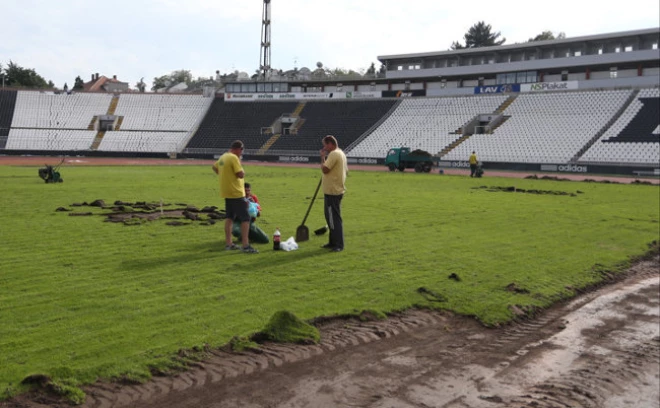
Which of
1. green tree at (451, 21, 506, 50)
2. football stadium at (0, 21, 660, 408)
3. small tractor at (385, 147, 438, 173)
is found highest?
green tree at (451, 21, 506, 50)

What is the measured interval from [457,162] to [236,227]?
149 ft

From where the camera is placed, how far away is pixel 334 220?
10852mm

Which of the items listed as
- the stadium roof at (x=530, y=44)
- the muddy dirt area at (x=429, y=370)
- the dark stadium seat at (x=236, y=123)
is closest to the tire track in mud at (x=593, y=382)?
the muddy dirt area at (x=429, y=370)

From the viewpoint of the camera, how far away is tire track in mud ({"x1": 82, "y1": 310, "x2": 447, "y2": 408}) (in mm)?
4812

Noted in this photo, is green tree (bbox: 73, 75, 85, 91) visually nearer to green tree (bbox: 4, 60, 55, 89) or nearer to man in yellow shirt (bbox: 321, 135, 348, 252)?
green tree (bbox: 4, 60, 55, 89)

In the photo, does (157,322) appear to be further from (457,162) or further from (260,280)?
(457,162)

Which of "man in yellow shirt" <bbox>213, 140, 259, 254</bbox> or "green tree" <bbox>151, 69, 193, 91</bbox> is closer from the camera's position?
"man in yellow shirt" <bbox>213, 140, 259, 254</bbox>

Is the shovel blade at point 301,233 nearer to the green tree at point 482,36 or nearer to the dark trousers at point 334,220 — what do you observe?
the dark trousers at point 334,220

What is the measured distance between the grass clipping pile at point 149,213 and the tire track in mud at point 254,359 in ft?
24.9

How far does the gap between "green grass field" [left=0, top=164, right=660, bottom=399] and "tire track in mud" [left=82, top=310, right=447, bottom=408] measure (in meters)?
0.23

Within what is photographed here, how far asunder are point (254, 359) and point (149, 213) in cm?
1064

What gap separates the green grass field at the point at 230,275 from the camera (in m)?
5.87

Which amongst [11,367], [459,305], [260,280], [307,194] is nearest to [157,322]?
[11,367]


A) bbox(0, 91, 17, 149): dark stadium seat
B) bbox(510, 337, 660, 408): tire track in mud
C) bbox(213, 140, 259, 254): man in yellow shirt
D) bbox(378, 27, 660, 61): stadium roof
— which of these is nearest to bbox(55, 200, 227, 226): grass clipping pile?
bbox(213, 140, 259, 254): man in yellow shirt
